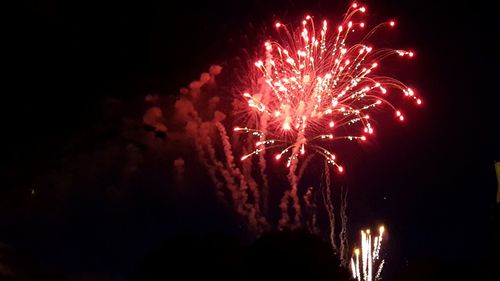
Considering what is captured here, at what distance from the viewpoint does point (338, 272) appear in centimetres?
1155

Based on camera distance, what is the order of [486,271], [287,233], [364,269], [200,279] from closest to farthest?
[200,279]
[486,271]
[287,233]
[364,269]

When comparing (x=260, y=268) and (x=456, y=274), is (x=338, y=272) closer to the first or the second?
(x=260, y=268)

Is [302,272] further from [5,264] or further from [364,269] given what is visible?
[364,269]

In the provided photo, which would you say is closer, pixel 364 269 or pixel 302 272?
pixel 302 272

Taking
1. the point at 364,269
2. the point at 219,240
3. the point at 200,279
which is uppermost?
the point at 364,269

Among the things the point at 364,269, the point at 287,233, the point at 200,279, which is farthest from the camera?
the point at 364,269

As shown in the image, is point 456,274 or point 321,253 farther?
point 321,253

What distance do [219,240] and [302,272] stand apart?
4.79 feet

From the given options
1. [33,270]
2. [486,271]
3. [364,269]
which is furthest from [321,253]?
[364,269]

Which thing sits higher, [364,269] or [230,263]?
[364,269]

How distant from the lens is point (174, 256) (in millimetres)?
10461

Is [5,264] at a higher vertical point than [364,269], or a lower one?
lower

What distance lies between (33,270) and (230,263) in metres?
3.30

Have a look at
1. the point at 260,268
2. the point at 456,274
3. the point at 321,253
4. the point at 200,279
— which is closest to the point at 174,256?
the point at 200,279
